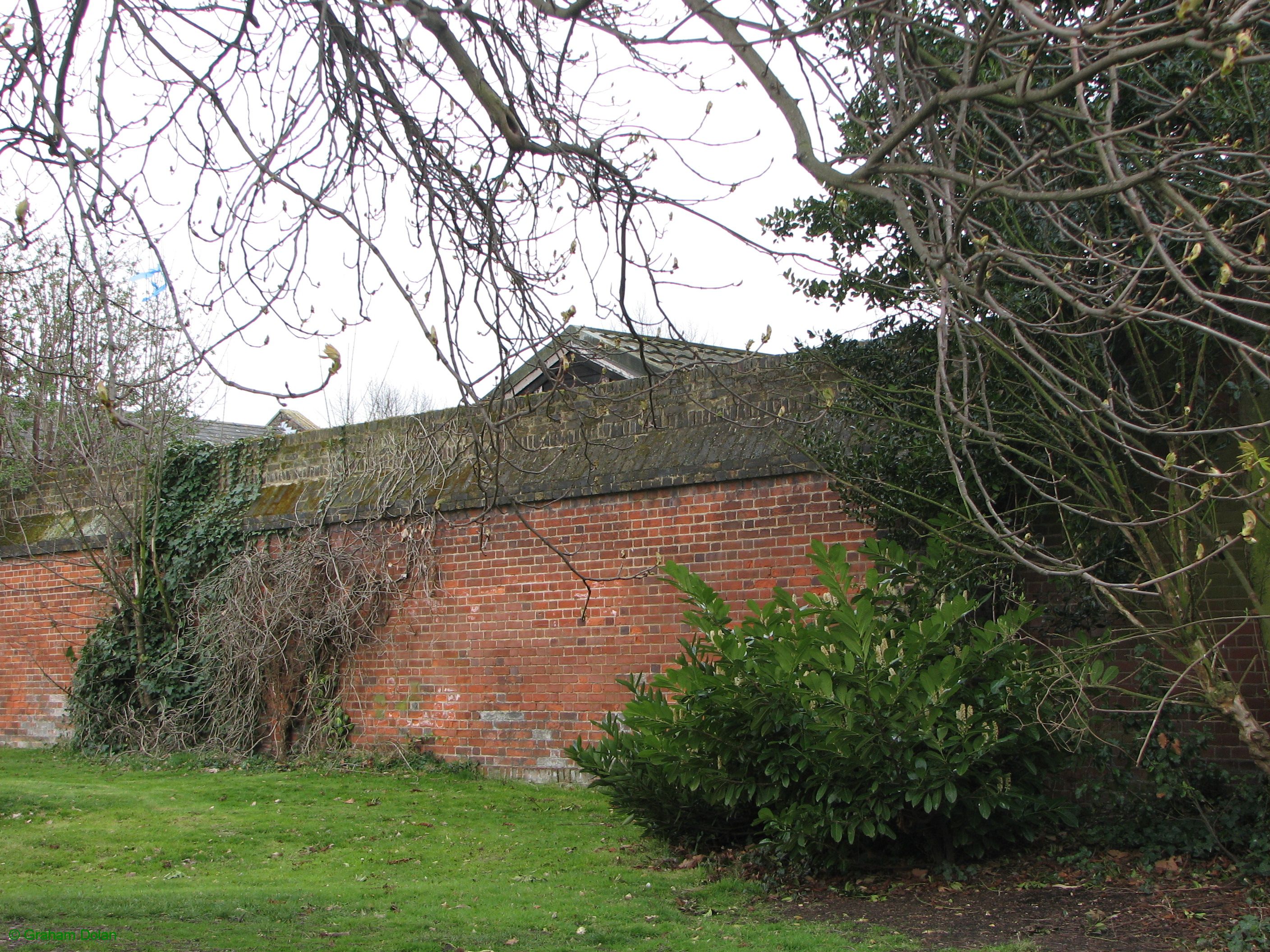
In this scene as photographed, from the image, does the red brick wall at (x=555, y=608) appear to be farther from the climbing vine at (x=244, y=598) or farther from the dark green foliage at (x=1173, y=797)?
the dark green foliage at (x=1173, y=797)

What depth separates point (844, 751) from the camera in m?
5.57

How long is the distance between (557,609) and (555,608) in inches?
1.1

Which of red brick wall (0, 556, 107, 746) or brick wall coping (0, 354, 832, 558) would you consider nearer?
brick wall coping (0, 354, 832, 558)

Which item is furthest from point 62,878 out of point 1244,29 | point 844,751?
point 1244,29

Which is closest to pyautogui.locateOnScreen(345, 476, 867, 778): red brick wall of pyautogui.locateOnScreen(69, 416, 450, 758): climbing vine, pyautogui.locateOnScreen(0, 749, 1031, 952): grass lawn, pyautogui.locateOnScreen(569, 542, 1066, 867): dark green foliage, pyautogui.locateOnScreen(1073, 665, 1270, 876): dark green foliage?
pyautogui.locateOnScreen(69, 416, 450, 758): climbing vine

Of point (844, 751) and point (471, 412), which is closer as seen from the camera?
point (471, 412)

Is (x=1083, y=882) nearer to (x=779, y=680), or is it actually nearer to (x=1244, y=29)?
(x=779, y=680)

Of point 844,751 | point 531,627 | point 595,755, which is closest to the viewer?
point 844,751

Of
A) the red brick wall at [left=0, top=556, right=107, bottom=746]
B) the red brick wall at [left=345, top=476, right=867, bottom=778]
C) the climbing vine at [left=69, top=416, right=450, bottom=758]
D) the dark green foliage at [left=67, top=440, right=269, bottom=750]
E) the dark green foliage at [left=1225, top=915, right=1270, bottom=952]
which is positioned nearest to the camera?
the dark green foliage at [left=1225, top=915, right=1270, bottom=952]

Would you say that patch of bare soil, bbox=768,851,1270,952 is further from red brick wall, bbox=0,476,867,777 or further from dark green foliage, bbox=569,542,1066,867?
red brick wall, bbox=0,476,867,777

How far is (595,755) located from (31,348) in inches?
354

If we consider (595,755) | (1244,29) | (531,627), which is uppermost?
(1244,29)

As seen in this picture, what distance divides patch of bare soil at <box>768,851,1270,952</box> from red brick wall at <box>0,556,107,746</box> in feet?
34.4

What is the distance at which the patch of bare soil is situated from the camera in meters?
4.93
